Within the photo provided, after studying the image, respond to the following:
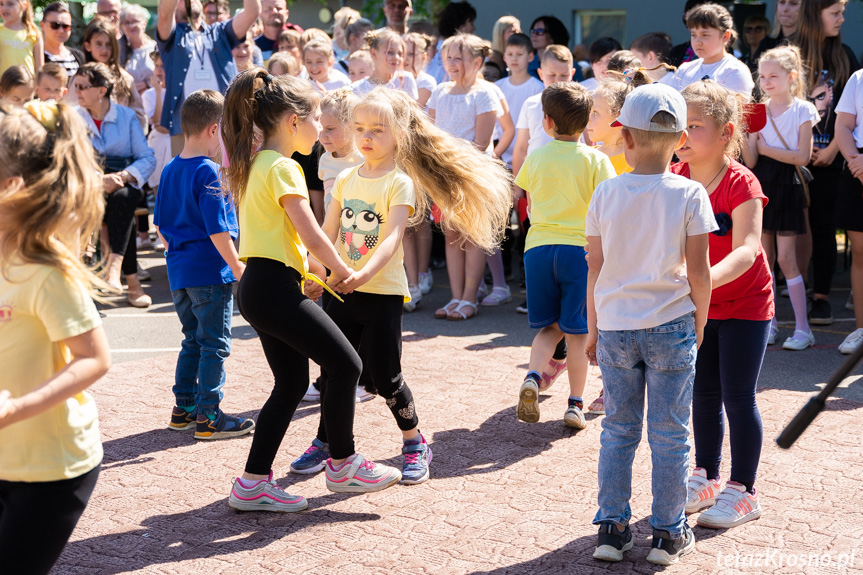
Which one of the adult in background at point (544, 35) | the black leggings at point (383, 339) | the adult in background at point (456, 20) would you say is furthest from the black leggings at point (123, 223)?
the adult in background at point (544, 35)

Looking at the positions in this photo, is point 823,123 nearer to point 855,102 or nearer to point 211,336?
point 855,102

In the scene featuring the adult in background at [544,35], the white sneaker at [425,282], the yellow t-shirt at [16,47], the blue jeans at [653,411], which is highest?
the adult in background at [544,35]

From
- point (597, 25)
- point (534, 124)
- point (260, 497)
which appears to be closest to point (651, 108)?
point (260, 497)

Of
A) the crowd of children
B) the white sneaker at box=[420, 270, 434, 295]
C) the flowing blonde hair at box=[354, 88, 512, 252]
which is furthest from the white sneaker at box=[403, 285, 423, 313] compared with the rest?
the flowing blonde hair at box=[354, 88, 512, 252]

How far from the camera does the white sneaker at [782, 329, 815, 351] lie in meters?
6.82

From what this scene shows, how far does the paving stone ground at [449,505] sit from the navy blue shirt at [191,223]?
3.04 ft

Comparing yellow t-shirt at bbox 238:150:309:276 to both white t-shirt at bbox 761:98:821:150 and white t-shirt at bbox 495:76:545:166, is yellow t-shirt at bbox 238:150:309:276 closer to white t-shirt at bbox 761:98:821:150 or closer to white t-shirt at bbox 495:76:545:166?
white t-shirt at bbox 761:98:821:150

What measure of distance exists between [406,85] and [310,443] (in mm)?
4597

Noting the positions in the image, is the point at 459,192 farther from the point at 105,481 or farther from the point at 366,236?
the point at 105,481

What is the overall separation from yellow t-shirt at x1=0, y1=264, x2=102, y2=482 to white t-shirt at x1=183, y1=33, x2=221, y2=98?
6592mm

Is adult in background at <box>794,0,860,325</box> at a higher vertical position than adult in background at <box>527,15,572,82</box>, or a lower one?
lower

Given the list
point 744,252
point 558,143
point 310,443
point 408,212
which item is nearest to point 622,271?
point 744,252

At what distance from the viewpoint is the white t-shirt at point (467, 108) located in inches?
332

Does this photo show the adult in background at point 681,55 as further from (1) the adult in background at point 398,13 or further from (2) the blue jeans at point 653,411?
(2) the blue jeans at point 653,411
